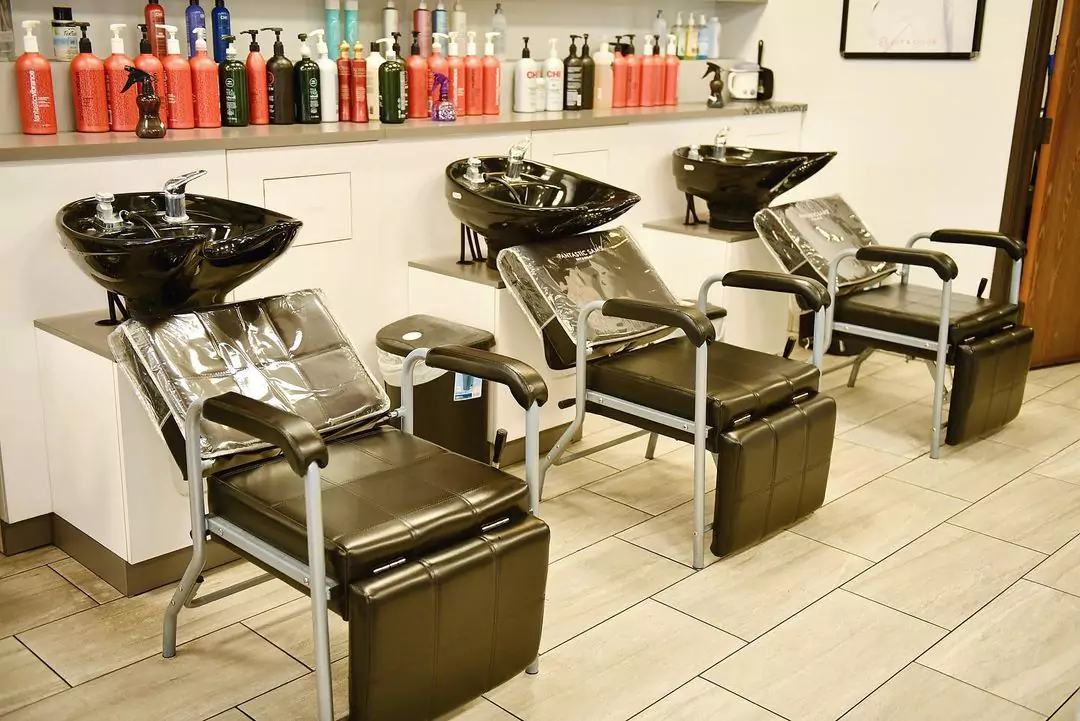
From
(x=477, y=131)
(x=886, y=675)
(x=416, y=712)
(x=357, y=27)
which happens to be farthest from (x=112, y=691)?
(x=357, y=27)

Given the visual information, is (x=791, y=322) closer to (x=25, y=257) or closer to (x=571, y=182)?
(x=571, y=182)

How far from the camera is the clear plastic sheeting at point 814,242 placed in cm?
364

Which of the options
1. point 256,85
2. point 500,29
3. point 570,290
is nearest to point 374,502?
point 570,290

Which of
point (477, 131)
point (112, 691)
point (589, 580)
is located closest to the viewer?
point (112, 691)

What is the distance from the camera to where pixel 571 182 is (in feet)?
11.0

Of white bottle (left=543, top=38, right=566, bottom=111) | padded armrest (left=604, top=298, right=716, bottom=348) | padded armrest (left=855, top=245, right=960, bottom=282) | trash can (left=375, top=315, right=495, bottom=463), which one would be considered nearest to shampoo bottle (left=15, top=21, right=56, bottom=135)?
trash can (left=375, top=315, right=495, bottom=463)

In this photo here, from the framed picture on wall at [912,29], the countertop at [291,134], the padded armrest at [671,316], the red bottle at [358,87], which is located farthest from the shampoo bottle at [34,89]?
the framed picture on wall at [912,29]

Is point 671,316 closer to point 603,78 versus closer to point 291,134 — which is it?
point 291,134

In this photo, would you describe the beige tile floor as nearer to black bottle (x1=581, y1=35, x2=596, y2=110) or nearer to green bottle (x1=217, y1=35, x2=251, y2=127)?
green bottle (x1=217, y1=35, x2=251, y2=127)

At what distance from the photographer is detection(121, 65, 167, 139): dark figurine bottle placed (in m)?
2.68

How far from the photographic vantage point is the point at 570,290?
2.96 m

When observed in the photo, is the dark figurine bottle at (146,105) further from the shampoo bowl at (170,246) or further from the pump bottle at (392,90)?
the pump bottle at (392,90)

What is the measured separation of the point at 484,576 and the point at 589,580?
75 cm

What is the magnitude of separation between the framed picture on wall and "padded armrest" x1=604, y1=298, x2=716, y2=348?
2.32 meters
